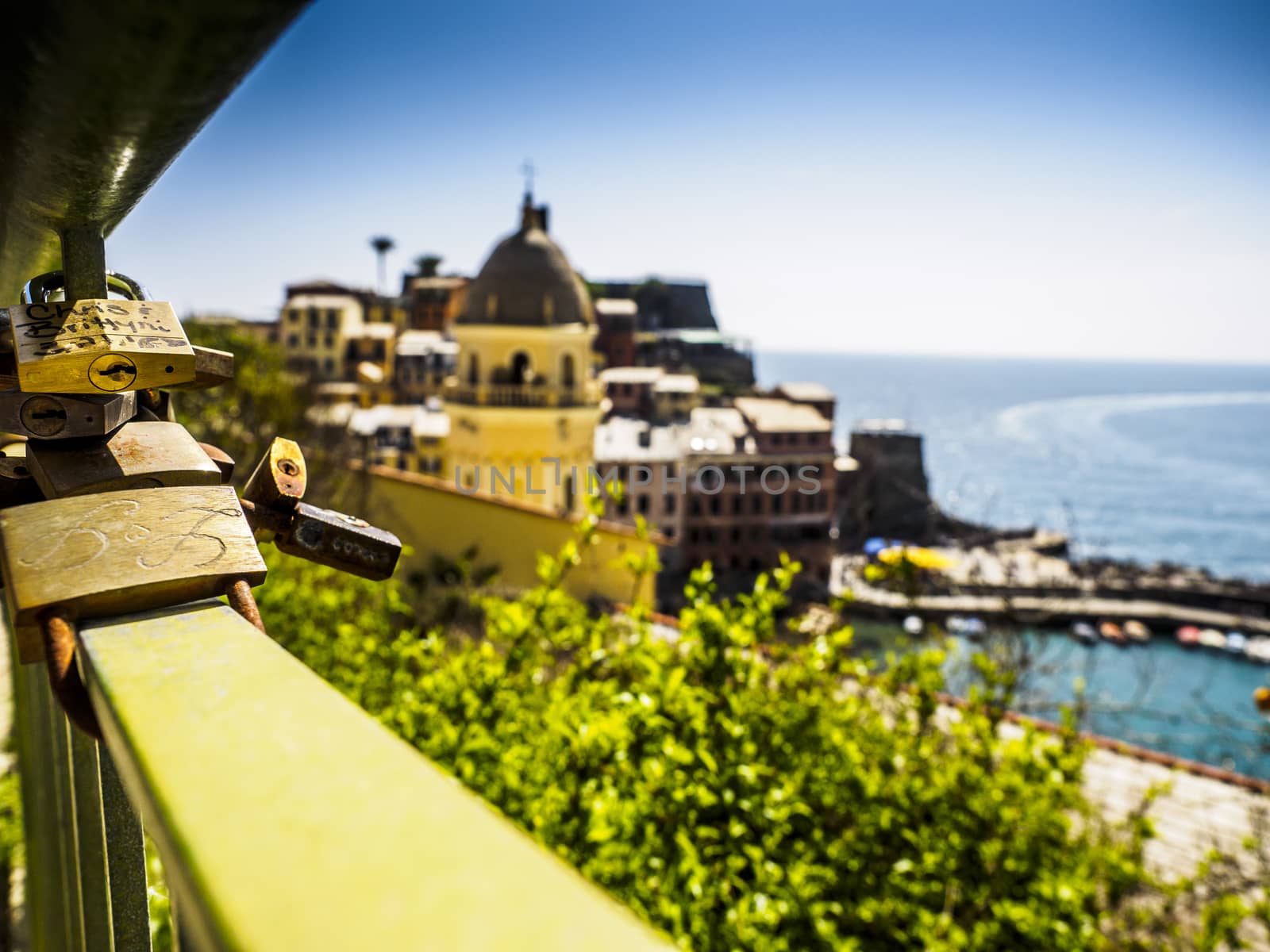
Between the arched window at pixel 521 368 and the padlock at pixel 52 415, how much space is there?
1772 cm

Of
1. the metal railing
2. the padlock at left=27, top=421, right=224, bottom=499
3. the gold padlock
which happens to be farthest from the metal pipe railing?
the padlock at left=27, top=421, right=224, bottom=499

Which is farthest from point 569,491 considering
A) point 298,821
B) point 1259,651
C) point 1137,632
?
point 1259,651

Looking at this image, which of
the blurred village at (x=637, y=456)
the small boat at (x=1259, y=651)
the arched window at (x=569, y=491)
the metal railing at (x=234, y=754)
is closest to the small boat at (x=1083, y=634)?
the blurred village at (x=637, y=456)

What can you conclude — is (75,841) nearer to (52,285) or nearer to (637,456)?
(52,285)

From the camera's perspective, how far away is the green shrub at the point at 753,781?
3.14 meters

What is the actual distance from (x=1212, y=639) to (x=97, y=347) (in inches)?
1761

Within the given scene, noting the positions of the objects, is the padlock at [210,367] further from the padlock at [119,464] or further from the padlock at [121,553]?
the padlock at [121,553]

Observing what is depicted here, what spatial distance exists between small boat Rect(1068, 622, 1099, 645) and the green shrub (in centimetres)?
3667

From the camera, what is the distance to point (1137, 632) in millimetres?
38000

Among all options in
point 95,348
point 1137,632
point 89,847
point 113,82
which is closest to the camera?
point 113,82

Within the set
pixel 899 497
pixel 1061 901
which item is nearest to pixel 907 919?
pixel 1061 901

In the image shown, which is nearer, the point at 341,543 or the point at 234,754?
the point at 234,754

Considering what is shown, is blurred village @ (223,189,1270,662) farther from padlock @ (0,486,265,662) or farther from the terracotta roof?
padlock @ (0,486,265,662)

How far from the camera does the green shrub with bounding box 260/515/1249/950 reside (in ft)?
10.3
